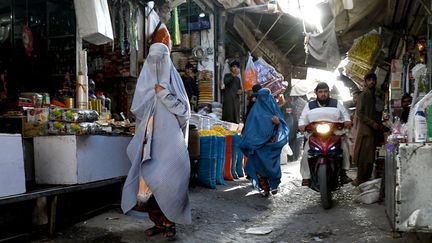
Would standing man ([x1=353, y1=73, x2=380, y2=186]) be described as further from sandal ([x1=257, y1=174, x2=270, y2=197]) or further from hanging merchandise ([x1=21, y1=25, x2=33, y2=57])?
hanging merchandise ([x1=21, y1=25, x2=33, y2=57])

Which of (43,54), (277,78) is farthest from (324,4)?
(43,54)

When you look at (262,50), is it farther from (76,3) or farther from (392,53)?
(76,3)

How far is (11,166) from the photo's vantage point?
3.74 meters

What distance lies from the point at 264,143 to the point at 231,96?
4.19 m

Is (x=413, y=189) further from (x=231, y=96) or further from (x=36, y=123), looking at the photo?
(x=231, y=96)

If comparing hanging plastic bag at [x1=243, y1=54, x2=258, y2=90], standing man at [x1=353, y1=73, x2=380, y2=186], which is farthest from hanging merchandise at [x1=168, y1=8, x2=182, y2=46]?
standing man at [x1=353, y1=73, x2=380, y2=186]

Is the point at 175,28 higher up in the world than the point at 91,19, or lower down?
higher up

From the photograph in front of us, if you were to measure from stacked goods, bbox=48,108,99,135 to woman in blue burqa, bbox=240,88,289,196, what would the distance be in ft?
10.7

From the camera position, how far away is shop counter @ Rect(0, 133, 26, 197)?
3.65 metres

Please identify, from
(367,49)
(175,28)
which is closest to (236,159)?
(175,28)

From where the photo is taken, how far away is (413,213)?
3.26m

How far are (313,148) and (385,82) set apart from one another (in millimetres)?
8868

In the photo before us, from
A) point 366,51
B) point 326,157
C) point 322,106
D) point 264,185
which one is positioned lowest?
point 264,185

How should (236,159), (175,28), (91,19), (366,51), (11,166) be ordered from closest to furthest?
(11,166) → (91,19) → (366,51) → (236,159) → (175,28)
